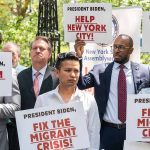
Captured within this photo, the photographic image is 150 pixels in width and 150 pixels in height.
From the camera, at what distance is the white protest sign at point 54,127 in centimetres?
416

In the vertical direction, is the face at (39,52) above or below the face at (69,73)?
above

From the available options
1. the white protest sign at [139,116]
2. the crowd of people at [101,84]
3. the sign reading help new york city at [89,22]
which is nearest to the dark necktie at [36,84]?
the crowd of people at [101,84]

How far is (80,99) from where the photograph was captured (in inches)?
169

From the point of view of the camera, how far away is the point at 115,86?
5.46m

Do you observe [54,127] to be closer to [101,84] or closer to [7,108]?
[7,108]

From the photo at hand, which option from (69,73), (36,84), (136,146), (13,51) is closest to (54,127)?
(69,73)

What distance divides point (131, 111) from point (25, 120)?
0.92 metres

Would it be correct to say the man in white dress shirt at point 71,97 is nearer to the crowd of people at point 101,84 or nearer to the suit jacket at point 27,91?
the crowd of people at point 101,84

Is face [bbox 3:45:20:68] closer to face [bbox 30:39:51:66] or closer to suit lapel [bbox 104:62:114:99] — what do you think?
face [bbox 30:39:51:66]

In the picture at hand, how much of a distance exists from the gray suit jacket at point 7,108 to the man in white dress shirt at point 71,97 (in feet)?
1.28

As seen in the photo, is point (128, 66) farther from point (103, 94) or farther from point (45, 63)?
point (45, 63)

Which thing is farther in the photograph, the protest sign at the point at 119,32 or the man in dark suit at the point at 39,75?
the protest sign at the point at 119,32

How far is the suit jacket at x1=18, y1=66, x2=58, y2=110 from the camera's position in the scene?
5.08m

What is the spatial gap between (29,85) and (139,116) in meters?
1.30
